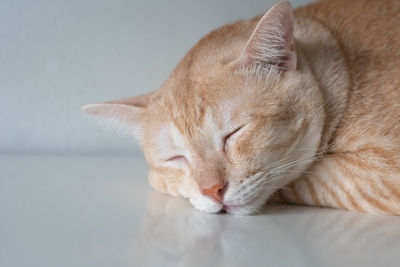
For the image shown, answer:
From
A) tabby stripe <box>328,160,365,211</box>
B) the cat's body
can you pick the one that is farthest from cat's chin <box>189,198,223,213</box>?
tabby stripe <box>328,160,365,211</box>

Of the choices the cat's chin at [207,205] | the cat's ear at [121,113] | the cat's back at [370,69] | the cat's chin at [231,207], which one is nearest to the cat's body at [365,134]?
the cat's back at [370,69]

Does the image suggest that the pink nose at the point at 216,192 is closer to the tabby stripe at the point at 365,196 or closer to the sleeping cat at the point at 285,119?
the sleeping cat at the point at 285,119

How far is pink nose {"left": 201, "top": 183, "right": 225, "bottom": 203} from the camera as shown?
5.13ft

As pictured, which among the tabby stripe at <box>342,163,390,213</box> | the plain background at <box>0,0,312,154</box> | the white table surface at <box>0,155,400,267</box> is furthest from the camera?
the plain background at <box>0,0,312,154</box>

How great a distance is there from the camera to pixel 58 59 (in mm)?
3504

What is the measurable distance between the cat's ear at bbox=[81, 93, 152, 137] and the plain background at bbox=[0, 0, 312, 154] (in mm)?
1449

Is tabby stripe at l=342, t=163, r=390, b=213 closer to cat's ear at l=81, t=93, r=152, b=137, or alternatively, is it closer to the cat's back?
the cat's back

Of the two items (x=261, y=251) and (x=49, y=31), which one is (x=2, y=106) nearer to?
(x=49, y=31)

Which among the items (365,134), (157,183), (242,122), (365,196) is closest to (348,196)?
(365,196)

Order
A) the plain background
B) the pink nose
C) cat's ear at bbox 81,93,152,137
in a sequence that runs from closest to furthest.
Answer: the pink nose
cat's ear at bbox 81,93,152,137
the plain background

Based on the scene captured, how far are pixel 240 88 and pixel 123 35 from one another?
2014 millimetres

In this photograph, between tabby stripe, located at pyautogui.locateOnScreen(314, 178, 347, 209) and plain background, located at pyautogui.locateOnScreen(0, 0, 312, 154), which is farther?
plain background, located at pyautogui.locateOnScreen(0, 0, 312, 154)

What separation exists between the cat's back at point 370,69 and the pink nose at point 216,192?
52 cm

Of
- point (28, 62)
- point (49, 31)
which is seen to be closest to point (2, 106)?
point (28, 62)
